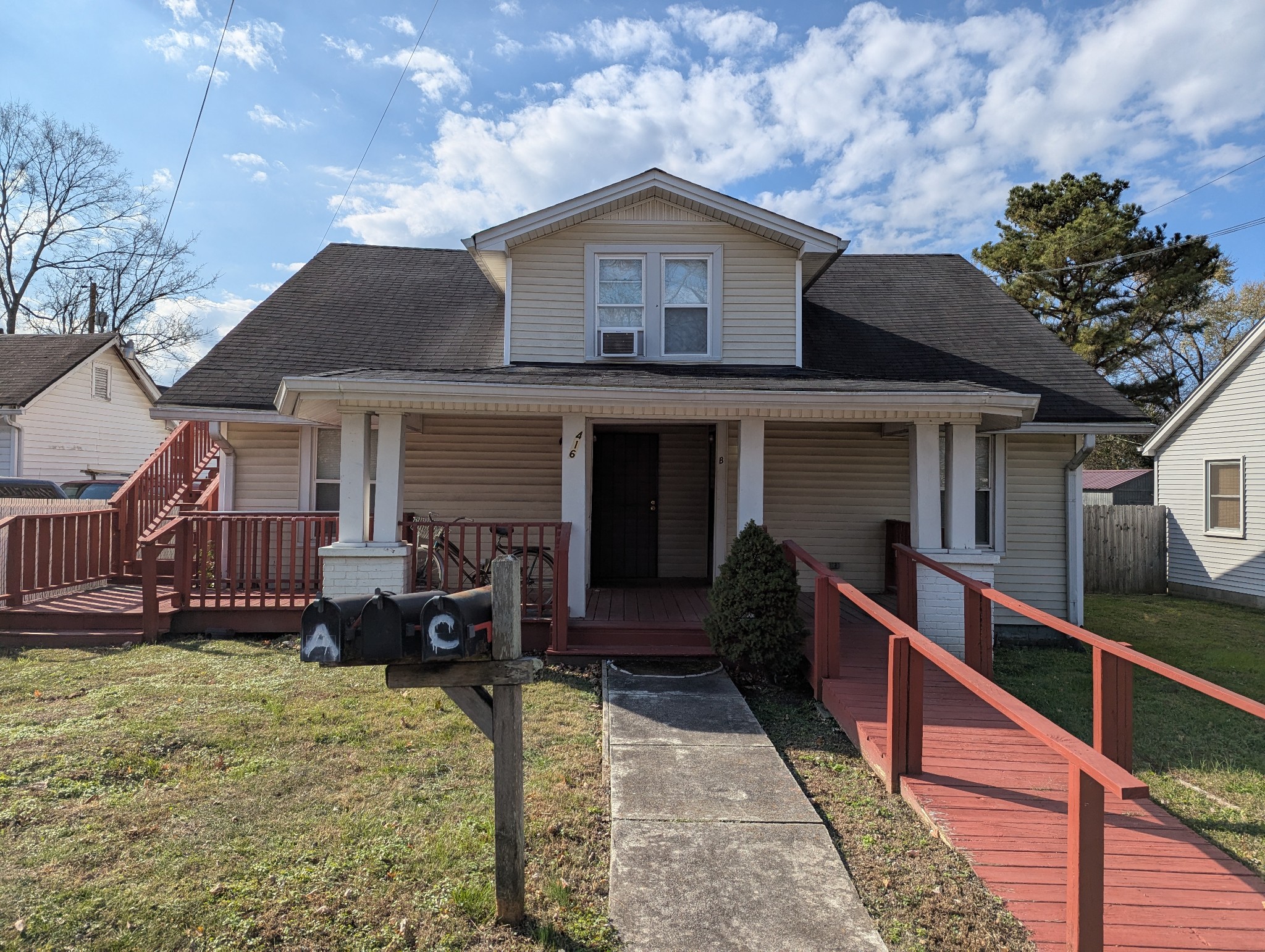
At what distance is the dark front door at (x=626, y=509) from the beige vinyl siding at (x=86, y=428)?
13.7 m

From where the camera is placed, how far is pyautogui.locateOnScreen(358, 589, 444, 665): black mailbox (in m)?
2.56

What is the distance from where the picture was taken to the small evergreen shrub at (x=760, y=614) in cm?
578

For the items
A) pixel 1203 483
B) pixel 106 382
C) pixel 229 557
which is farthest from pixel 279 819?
pixel 106 382

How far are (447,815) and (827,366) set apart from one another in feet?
23.7

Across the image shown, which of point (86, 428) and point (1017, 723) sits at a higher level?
point (86, 428)

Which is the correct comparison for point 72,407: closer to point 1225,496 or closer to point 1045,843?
point 1045,843

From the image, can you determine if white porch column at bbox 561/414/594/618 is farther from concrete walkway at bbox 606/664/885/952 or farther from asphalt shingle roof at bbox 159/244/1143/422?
concrete walkway at bbox 606/664/885/952

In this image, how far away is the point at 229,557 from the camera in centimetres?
738

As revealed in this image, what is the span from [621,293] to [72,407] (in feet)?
52.8

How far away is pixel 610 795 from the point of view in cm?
384

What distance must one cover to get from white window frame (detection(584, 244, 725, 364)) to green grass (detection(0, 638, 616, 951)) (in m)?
4.24

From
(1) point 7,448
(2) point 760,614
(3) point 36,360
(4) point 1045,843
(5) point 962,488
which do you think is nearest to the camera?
(4) point 1045,843

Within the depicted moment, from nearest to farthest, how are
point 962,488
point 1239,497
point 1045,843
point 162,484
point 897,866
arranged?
point 897,866, point 1045,843, point 962,488, point 162,484, point 1239,497

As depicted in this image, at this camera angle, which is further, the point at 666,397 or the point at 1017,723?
the point at 666,397
